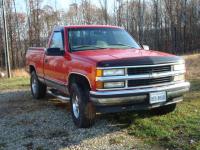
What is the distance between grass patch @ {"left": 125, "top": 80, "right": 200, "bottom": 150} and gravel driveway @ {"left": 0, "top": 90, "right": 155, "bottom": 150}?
0.28m

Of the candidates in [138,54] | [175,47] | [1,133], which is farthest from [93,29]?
[175,47]

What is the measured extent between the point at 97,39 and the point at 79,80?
1.30 meters

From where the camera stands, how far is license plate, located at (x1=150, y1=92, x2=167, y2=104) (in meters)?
6.33

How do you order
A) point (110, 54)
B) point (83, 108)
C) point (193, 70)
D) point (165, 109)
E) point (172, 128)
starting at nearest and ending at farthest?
point (172, 128)
point (83, 108)
point (110, 54)
point (165, 109)
point (193, 70)

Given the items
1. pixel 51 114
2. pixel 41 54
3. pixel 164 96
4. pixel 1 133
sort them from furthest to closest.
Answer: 1. pixel 41 54
2. pixel 51 114
3. pixel 1 133
4. pixel 164 96

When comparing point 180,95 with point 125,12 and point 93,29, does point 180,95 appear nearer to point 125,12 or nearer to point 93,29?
point 93,29

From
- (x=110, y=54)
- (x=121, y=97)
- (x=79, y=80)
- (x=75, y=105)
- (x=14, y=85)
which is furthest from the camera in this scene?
(x=14, y=85)

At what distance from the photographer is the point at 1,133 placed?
23.2ft

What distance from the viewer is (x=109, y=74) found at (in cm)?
616

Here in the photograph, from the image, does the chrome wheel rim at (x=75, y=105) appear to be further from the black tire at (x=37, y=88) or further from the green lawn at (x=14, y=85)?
the green lawn at (x=14, y=85)

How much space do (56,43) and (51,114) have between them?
1640 millimetres

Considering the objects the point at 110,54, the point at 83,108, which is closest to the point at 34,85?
the point at 83,108

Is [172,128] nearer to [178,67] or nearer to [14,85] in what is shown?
[178,67]

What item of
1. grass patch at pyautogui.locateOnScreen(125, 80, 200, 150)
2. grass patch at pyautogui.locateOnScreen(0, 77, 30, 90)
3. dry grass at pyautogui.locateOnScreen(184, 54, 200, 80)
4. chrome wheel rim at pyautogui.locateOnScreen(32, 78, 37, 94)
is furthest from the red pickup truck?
dry grass at pyautogui.locateOnScreen(184, 54, 200, 80)
